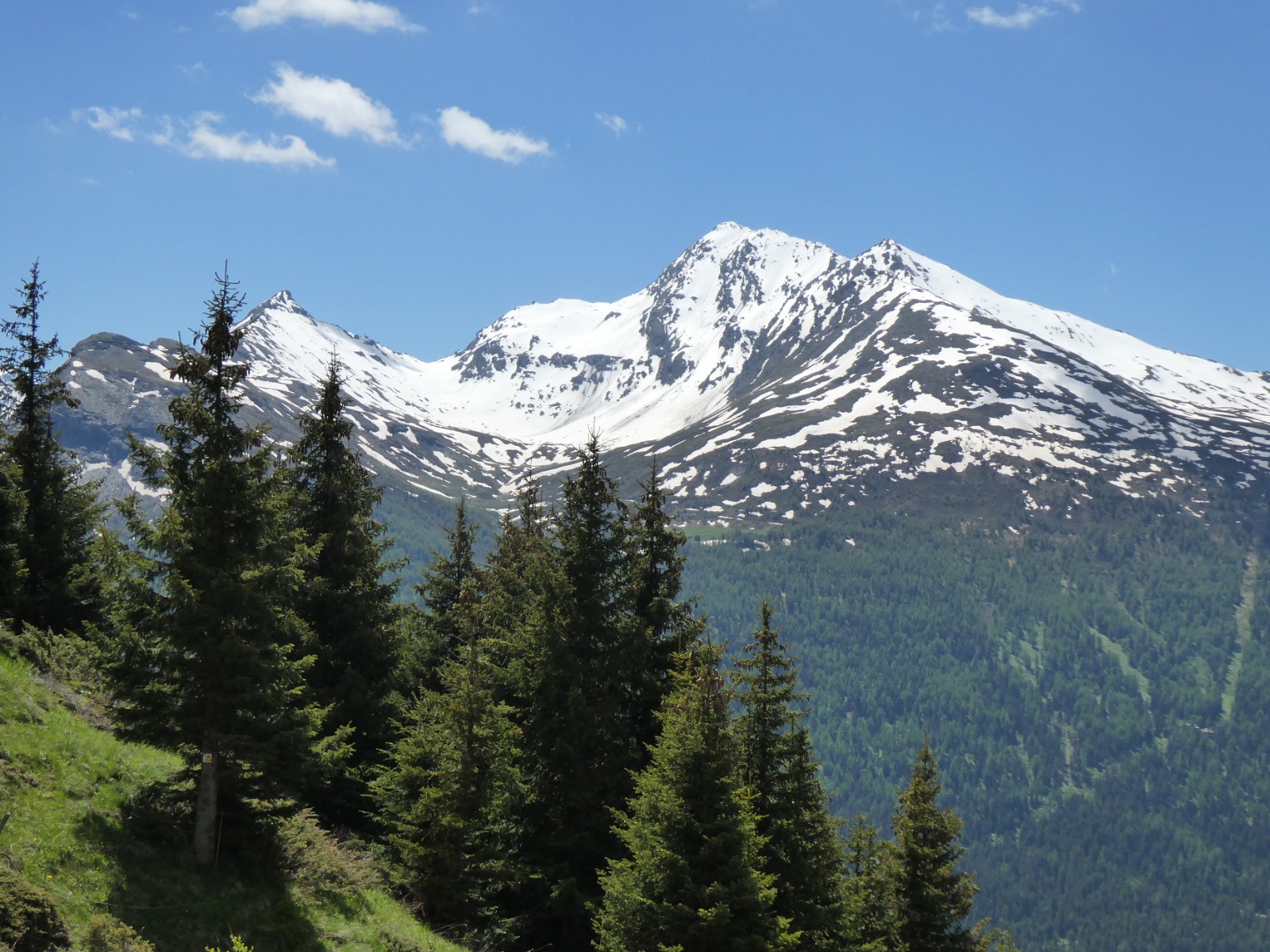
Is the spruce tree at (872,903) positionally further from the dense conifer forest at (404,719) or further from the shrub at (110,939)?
the shrub at (110,939)

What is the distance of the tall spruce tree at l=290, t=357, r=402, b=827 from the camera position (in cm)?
3241

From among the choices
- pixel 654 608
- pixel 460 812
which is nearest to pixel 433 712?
pixel 460 812

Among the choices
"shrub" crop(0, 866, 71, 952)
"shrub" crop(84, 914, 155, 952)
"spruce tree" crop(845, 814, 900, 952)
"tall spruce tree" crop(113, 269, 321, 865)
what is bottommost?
"spruce tree" crop(845, 814, 900, 952)

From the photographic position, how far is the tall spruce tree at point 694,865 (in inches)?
928

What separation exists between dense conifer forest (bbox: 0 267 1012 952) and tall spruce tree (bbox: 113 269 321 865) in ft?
0.21

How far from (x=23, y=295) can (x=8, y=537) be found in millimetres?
8529

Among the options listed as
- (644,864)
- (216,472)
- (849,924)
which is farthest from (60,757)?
(849,924)

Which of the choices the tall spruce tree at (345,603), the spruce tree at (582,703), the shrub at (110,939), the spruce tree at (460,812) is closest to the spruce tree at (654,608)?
the spruce tree at (582,703)

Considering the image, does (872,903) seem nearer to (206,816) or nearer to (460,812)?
(460,812)

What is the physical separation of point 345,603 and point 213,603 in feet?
40.9

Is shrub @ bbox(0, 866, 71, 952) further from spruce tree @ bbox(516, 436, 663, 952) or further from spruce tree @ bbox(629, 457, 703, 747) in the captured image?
spruce tree @ bbox(629, 457, 703, 747)

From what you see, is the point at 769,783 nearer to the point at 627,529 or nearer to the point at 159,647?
the point at 627,529

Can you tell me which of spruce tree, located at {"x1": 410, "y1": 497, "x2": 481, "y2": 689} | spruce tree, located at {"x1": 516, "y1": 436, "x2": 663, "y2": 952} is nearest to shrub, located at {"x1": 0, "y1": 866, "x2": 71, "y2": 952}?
spruce tree, located at {"x1": 516, "y1": 436, "x2": 663, "y2": 952}

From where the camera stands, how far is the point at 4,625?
29.8 meters
